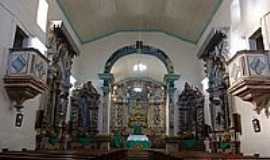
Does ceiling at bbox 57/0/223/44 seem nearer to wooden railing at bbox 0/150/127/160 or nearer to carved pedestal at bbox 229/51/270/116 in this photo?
carved pedestal at bbox 229/51/270/116

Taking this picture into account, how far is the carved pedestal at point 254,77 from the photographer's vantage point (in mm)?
4555

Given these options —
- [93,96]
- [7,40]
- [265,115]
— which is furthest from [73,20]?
[265,115]

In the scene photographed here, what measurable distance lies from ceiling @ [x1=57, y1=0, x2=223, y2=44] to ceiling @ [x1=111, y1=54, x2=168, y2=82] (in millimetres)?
2402

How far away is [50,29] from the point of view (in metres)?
7.00

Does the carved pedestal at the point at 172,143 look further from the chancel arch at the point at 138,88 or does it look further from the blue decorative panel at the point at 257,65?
the blue decorative panel at the point at 257,65

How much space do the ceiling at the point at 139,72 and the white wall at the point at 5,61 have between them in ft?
24.0

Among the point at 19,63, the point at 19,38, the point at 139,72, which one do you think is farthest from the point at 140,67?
the point at 19,63

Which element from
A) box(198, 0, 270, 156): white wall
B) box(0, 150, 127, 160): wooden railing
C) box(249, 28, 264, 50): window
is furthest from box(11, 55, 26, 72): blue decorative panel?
box(249, 28, 264, 50): window

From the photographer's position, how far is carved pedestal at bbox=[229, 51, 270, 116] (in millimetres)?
4555

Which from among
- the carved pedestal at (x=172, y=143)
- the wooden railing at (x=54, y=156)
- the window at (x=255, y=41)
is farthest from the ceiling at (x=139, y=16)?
the wooden railing at (x=54, y=156)

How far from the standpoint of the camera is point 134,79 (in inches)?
603

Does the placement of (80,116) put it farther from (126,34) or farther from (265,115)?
(265,115)

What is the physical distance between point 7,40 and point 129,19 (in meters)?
6.13

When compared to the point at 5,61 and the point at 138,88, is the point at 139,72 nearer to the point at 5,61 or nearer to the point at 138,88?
the point at 138,88
